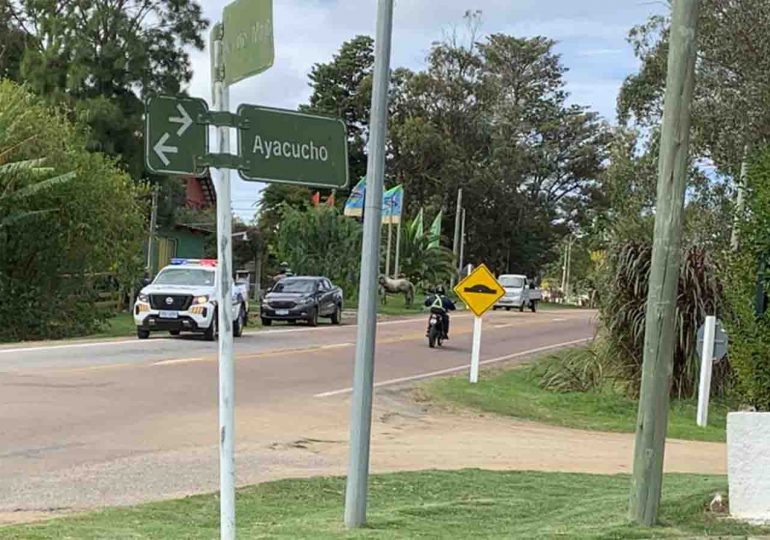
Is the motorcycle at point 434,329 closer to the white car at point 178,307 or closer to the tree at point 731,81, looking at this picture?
the white car at point 178,307

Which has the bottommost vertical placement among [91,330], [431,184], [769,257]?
[91,330]

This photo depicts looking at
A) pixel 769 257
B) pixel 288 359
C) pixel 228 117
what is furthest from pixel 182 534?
pixel 288 359

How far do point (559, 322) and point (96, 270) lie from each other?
20.2m

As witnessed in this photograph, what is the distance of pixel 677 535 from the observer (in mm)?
6273

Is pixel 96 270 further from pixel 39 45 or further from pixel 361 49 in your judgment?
pixel 361 49

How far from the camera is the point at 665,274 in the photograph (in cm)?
666

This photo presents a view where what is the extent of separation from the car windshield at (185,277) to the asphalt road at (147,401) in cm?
143

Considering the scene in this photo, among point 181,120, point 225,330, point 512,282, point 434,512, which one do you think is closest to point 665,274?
point 434,512

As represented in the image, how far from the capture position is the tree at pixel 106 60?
43000 mm

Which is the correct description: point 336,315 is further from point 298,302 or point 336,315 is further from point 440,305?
point 440,305

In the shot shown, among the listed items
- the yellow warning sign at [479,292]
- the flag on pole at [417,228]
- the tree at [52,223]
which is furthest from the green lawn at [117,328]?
the flag on pole at [417,228]

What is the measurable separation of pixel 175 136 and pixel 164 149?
0.28 ft

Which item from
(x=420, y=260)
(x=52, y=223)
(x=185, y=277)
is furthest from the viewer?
(x=420, y=260)

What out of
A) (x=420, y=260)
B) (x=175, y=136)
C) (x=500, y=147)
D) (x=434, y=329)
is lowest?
(x=434, y=329)
